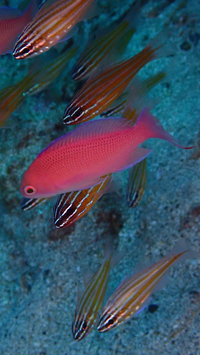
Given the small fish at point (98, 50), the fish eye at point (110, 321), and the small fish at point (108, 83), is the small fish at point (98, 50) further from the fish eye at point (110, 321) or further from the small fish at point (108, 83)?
the fish eye at point (110, 321)

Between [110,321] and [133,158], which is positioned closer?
[133,158]

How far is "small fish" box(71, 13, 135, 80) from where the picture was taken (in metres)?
2.62

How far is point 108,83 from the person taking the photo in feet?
6.68

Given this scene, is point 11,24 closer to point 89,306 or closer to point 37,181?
point 37,181

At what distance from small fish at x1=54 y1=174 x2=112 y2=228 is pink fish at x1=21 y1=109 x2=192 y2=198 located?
0.31m

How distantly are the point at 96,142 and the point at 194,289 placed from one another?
1.75 m

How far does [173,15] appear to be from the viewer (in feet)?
12.2

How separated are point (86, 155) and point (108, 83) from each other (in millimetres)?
845

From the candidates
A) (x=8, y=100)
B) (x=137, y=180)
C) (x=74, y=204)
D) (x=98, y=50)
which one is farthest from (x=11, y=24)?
(x=137, y=180)

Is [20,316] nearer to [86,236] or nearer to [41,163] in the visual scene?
[86,236]

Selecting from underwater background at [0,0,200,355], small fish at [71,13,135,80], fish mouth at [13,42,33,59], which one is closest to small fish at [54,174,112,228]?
underwater background at [0,0,200,355]

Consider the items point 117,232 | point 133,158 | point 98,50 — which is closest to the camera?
point 133,158

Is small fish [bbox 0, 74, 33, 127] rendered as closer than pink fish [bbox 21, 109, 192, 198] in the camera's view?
No

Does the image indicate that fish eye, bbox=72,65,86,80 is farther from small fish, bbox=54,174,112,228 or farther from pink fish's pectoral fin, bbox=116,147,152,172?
pink fish's pectoral fin, bbox=116,147,152,172
